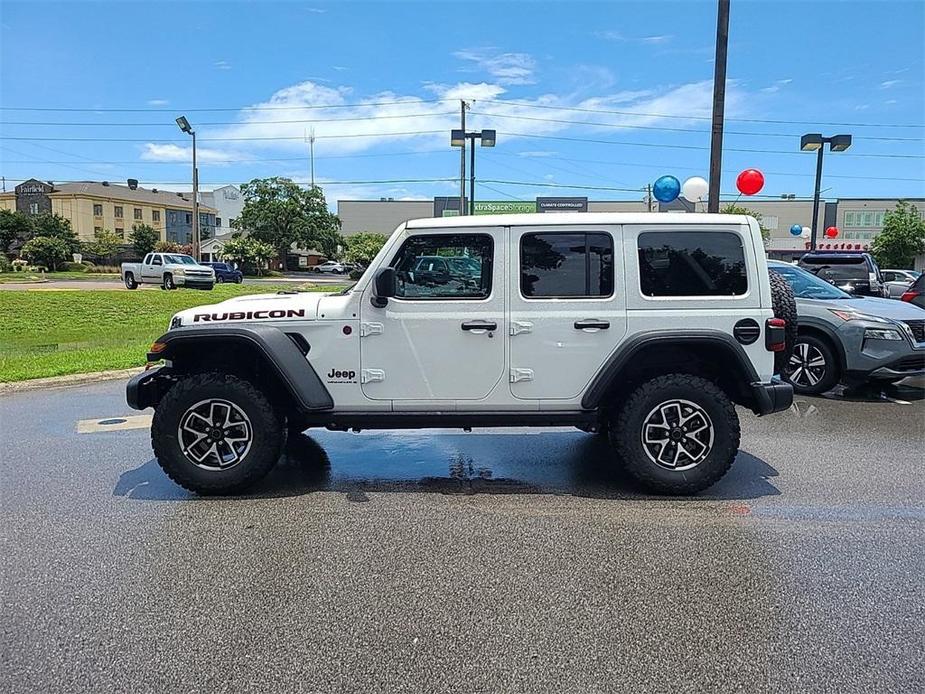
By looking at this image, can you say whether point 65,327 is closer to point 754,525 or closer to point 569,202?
point 754,525

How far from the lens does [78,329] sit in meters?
16.0

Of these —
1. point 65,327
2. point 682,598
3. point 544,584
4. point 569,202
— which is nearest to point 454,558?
point 544,584

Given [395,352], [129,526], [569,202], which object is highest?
[569,202]

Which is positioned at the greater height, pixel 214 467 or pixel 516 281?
pixel 516 281

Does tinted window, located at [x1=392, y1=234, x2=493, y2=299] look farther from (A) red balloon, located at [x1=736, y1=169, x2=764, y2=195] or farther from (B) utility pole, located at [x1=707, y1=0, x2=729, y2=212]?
(A) red balloon, located at [x1=736, y1=169, x2=764, y2=195]

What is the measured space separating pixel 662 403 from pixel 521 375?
3.21ft

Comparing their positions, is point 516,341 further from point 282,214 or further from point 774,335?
point 282,214

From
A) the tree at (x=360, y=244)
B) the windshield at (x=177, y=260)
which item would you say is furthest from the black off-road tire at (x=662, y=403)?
the tree at (x=360, y=244)

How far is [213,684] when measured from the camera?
273cm

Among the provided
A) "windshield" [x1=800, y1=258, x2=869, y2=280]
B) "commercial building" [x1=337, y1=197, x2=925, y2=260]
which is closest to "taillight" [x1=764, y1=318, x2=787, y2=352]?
"windshield" [x1=800, y1=258, x2=869, y2=280]

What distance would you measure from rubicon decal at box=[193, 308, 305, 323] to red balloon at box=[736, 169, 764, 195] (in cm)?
1347

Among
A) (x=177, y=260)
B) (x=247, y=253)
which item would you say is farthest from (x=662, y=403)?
(x=247, y=253)

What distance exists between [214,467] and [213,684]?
234 centimetres

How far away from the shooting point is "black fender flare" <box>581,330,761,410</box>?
4.74m
